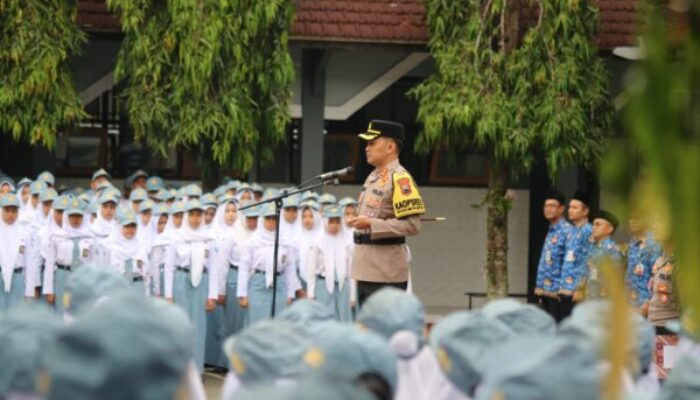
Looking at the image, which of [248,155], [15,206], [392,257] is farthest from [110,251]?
[392,257]

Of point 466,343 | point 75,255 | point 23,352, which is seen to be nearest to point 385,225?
point 466,343

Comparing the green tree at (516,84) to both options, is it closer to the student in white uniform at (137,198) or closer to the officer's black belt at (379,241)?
the student in white uniform at (137,198)

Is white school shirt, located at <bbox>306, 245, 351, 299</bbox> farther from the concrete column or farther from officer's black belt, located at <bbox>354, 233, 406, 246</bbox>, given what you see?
officer's black belt, located at <bbox>354, 233, 406, 246</bbox>

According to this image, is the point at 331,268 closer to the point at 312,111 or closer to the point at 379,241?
the point at 312,111

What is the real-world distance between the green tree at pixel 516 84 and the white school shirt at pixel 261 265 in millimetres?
2932

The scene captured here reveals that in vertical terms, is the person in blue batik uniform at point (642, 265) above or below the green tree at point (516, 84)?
below

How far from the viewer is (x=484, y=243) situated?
66.6 ft

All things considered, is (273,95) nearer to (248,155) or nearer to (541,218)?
(248,155)

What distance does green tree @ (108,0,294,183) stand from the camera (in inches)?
636

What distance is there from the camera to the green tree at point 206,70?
16156 mm

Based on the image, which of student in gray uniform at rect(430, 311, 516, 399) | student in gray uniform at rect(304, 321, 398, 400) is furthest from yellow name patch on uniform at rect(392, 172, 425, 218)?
student in gray uniform at rect(304, 321, 398, 400)

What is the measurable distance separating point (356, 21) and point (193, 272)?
15.1ft

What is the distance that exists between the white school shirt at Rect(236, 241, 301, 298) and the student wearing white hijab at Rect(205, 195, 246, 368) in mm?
212

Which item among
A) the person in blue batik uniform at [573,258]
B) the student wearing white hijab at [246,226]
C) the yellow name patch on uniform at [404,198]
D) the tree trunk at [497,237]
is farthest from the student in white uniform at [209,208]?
the yellow name patch on uniform at [404,198]
